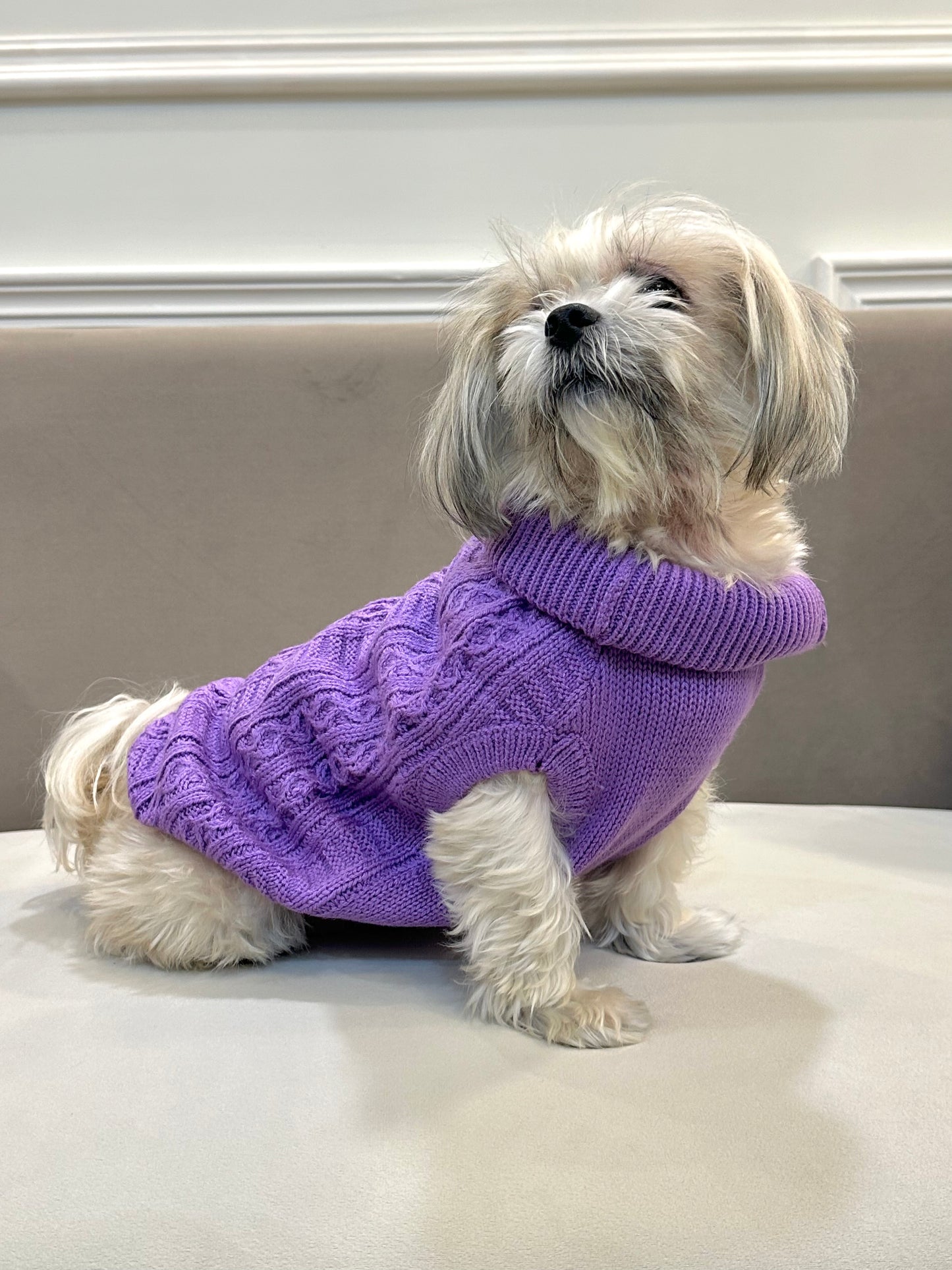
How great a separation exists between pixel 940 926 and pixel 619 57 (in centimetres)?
133

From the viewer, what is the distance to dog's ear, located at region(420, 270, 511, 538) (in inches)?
39.9

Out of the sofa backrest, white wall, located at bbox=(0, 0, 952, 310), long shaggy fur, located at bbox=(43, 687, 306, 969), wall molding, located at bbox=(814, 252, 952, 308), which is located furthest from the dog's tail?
wall molding, located at bbox=(814, 252, 952, 308)

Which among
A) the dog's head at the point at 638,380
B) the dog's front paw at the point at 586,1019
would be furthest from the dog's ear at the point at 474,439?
the dog's front paw at the point at 586,1019

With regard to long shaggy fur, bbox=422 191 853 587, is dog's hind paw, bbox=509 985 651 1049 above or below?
below

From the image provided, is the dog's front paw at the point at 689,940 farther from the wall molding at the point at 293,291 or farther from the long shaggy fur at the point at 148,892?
the wall molding at the point at 293,291

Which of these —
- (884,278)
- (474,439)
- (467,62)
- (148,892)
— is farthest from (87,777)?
(884,278)

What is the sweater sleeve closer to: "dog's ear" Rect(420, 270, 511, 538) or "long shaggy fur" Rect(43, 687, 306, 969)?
"dog's ear" Rect(420, 270, 511, 538)

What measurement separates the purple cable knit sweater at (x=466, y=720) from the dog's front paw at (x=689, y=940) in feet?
0.36

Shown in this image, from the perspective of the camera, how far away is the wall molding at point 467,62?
1.62 metres

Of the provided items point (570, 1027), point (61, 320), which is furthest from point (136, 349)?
point (570, 1027)

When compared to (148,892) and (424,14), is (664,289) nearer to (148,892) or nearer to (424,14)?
(148,892)

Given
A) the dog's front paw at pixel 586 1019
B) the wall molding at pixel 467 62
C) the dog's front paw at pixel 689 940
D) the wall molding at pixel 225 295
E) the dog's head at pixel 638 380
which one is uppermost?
the wall molding at pixel 467 62

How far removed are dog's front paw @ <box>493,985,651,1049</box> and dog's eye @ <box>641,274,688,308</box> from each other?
0.63m

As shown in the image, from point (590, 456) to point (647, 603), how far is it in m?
0.14
